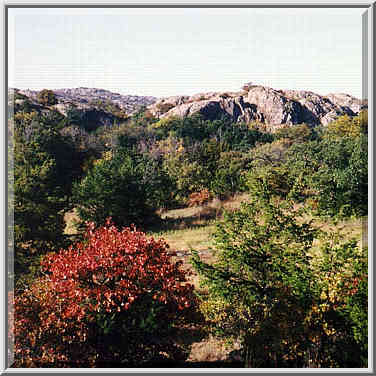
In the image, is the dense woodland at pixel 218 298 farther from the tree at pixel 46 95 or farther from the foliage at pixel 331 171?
the foliage at pixel 331 171

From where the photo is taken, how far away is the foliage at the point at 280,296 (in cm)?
384

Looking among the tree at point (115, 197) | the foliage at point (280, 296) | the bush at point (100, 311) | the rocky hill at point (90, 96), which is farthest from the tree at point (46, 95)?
the foliage at point (280, 296)

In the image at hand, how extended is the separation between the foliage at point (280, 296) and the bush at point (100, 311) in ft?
1.91

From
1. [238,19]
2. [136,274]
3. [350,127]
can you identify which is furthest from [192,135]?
[136,274]

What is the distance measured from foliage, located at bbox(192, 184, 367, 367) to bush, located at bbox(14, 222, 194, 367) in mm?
581

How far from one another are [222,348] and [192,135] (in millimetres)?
14756

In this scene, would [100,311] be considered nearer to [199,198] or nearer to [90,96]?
[90,96]

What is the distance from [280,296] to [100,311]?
6.45 ft

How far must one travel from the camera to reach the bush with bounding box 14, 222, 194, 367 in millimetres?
3744

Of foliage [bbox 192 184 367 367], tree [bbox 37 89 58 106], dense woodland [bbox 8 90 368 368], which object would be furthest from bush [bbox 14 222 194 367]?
tree [bbox 37 89 58 106]

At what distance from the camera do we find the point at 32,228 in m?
7.51

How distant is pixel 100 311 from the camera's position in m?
3.74

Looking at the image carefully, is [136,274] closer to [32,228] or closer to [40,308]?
[40,308]

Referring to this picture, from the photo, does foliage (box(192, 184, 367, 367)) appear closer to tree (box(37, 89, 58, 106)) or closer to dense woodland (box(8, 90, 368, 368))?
dense woodland (box(8, 90, 368, 368))
